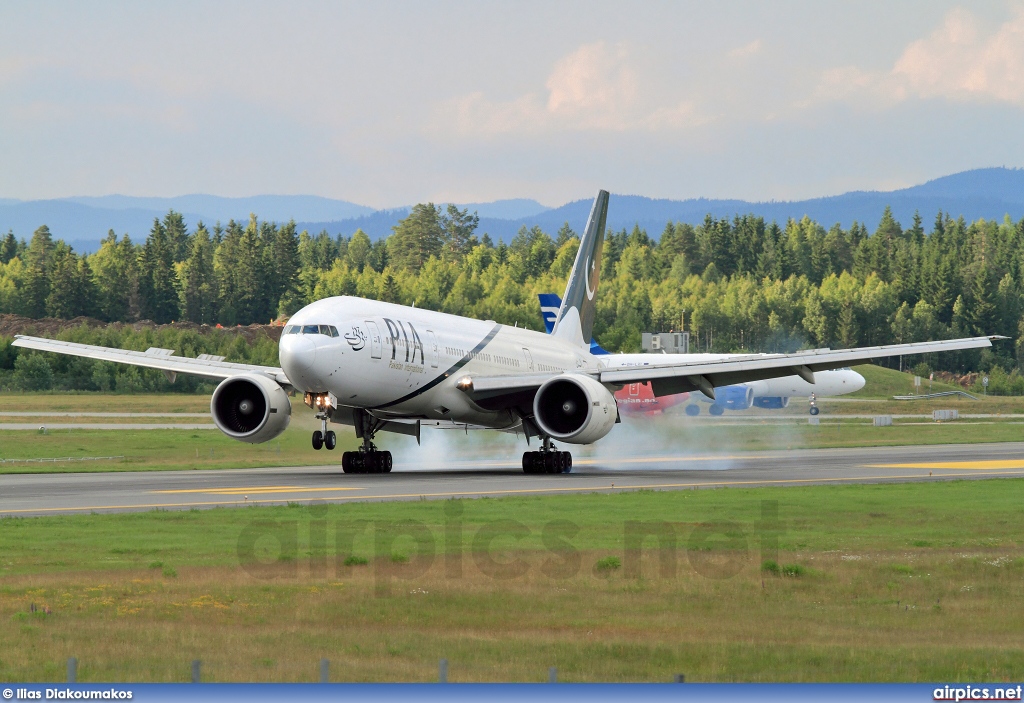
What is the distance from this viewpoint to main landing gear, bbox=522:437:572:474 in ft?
144

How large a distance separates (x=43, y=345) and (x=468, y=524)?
83.6 ft

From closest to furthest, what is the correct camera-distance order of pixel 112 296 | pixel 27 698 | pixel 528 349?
pixel 27 698 → pixel 528 349 → pixel 112 296

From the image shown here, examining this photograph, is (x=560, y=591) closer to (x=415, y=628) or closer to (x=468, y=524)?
(x=415, y=628)

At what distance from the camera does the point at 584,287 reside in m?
56.3

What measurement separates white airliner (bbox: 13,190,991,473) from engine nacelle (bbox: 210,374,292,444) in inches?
1.2

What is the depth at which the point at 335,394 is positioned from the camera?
38.5 meters

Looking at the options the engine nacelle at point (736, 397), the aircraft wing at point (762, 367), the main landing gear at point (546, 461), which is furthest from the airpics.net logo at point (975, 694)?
the engine nacelle at point (736, 397)

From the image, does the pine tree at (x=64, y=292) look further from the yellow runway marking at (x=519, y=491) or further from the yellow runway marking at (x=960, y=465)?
the yellow runway marking at (x=519, y=491)

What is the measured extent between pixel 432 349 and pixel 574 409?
15.5 ft

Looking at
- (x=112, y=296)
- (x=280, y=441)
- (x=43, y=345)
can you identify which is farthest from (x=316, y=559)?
(x=112, y=296)

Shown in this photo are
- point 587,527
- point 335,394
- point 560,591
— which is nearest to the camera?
point 560,591

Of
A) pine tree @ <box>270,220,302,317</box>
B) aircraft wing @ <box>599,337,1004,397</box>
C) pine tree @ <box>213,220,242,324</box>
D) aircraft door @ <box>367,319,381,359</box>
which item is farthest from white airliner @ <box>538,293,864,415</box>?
pine tree @ <box>213,220,242,324</box>

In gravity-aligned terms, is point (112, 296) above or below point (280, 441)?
above

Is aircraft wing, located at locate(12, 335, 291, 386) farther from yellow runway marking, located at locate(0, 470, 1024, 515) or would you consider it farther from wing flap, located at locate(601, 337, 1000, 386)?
yellow runway marking, located at locate(0, 470, 1024, 515)
